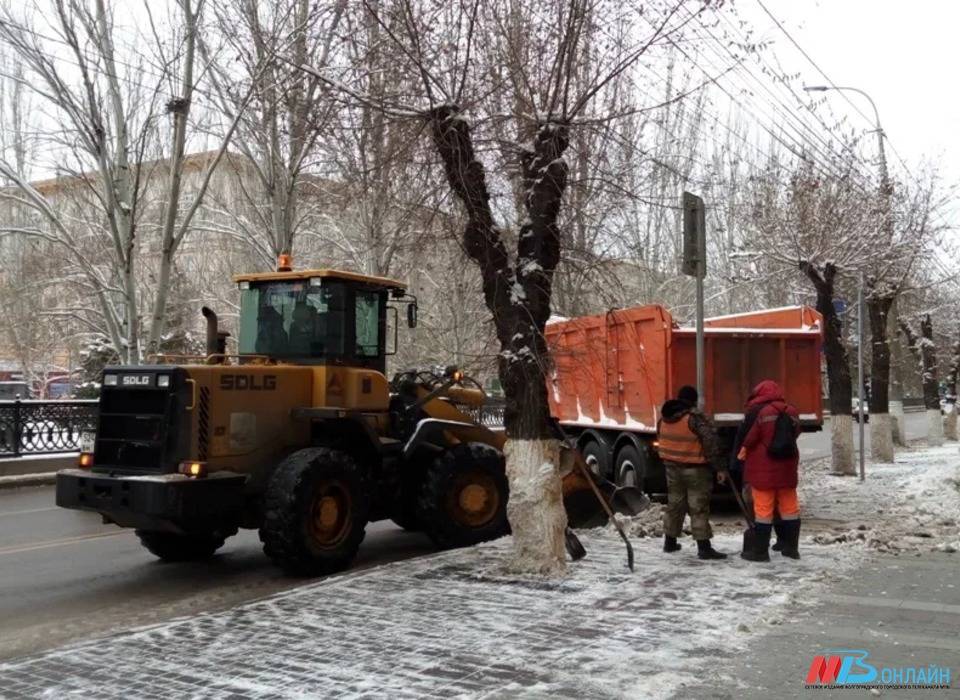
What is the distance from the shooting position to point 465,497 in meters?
9.27

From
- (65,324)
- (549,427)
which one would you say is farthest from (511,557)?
(65,324)

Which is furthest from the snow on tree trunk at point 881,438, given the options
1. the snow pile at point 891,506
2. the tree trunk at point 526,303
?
the tree trunk at point 526,303

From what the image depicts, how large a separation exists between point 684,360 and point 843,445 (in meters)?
6.06

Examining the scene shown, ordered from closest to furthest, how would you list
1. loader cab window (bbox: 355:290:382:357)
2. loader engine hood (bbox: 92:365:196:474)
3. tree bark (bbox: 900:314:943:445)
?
loader engine hood (bbox: 92:365:196:474), loader cab window (bbox: 355:290:382:357), tree bark (bbox: 900:314:943:445)

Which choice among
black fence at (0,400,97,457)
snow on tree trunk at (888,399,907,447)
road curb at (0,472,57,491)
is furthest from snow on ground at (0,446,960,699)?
snow on tree trunk at (888,399,907,447)

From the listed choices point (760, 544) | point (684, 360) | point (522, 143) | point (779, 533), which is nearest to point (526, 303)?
point (522, 143)

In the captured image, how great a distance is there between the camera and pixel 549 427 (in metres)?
7.54

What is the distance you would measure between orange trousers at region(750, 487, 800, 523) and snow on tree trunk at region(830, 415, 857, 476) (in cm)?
866

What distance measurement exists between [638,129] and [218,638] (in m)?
5.81

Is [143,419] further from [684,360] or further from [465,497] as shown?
[684,360]

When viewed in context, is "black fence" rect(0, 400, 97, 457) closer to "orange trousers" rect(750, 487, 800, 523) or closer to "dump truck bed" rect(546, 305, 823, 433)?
"dump truck bed" rect(546, 305, 823, 433)

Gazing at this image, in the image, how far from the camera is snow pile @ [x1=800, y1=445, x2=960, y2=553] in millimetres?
8789

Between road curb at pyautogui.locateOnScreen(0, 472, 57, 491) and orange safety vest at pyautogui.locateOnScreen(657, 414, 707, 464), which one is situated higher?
orange safety vest at pyautogui.locateOnScreen(657, 414, 707, 464)

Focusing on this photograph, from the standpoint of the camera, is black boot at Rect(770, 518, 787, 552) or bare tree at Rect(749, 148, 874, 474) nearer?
black boot at Rect(770, 518, 787, 552)
